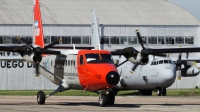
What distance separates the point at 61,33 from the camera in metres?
58.8

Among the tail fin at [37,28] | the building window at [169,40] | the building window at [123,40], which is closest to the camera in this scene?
the tail fin at [37,28]

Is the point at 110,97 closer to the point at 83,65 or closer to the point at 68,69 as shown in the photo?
the point at 83,65

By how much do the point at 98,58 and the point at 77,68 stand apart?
5.41 ft

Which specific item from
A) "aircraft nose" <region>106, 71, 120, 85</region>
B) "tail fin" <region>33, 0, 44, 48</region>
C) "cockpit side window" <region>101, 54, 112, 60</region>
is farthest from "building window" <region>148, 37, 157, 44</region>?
"aircraft nose" <region>106, 71, 120, 85</region>

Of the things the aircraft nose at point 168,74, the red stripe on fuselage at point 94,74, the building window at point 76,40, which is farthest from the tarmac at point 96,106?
the building window at point 76,40

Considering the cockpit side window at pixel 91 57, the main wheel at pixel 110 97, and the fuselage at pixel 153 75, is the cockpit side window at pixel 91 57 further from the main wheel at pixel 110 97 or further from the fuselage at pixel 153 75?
the fuselage at pixel 153 75

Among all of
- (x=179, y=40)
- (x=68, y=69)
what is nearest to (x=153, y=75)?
(x=68, y=69)

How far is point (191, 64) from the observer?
45125 mm

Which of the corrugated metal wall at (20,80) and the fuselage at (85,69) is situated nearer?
the fuselage at (85,69)

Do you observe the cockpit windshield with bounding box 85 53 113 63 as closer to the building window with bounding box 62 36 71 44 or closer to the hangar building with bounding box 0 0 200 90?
the hangar building with bounding box 0 0 200 90

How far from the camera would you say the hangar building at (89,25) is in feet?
188

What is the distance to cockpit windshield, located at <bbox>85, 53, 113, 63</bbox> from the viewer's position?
24.9 metres

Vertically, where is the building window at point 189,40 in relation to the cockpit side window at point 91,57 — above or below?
above

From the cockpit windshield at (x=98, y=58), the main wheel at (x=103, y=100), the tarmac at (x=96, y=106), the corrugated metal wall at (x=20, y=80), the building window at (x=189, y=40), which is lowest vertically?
the corrugated metal wall at (x=20, y=80)
